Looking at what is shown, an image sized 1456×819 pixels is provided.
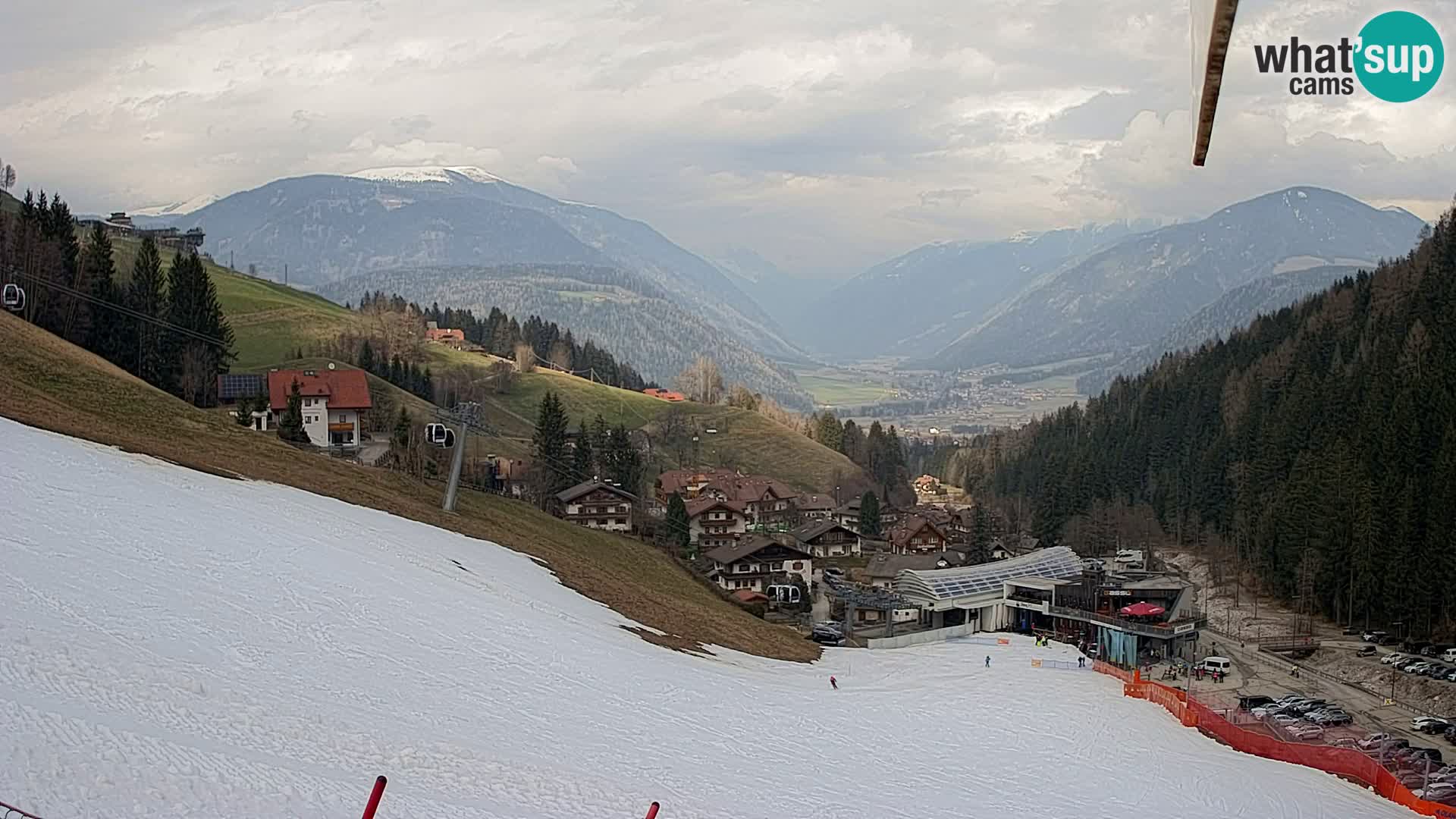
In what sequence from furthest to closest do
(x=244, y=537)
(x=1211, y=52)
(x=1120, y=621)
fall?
(x=1120, y=621) < (x=244, y=537) < (x=1211, y=52)

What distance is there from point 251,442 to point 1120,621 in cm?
4080

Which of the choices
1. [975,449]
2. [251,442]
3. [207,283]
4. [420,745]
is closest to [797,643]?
[251,442]

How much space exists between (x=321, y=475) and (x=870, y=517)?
240ft

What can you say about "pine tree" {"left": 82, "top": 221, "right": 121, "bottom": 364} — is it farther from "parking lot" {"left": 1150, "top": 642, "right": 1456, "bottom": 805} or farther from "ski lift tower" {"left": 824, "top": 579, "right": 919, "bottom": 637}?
"parking lot" {"left": 1150, "top": 642, "right": 1456, "bottom": 805}

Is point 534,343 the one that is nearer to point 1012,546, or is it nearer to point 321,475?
point 1012,546

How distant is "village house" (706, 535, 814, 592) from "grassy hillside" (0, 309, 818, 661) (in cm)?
2675

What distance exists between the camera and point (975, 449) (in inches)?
6870

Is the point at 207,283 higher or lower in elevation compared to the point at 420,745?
higher

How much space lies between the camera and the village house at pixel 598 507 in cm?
8375

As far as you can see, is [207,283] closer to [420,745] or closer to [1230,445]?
[420,745]

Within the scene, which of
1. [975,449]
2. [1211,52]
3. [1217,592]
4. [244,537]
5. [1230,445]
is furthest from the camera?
[975,449]

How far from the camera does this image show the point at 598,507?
84938mm

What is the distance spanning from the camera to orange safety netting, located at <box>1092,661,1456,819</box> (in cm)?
2627

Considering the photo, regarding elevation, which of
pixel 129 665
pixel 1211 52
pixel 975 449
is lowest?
pixel 975 449
